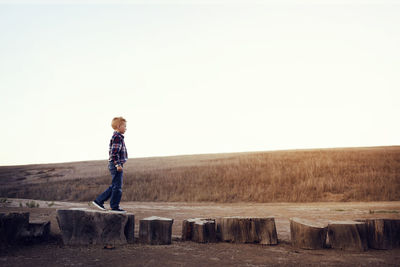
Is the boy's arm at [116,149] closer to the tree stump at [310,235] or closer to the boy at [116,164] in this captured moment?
the boy at [116,164]

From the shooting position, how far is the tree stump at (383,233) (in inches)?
221

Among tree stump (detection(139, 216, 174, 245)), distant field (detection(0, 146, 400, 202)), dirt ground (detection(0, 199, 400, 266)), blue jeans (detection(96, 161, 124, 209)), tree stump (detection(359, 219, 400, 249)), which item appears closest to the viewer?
dirt ground (detection(0, 199, 400, 266))

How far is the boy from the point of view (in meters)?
6.94

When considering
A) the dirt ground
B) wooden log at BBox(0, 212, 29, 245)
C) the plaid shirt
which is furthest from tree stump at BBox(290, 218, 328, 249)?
wooden log at BBox(0, 212, 29, 245)

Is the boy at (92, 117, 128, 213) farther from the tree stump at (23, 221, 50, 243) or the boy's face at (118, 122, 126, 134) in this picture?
the tree stump at (23, 221, 50, 243)

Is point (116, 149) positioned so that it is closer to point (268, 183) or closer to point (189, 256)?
point (189, 256)

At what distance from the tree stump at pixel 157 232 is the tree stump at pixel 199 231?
0.40 m

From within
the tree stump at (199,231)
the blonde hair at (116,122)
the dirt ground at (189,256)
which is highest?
the blonde hair at (116,122)

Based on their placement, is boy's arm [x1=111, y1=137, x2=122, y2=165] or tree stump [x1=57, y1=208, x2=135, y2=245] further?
boy's arm [x1=111, y1=137, x2=122, y2=165]

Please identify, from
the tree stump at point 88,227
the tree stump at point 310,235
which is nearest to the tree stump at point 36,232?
the tree stump at point 88,227

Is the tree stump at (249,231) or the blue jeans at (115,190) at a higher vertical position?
the blue jeans at (115,190)

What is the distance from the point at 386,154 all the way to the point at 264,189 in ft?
35.2

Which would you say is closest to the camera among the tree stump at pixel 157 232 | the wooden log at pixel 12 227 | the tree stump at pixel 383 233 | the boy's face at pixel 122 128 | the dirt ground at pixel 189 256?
the dirt ground at pixel 189 256

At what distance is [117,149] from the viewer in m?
7.07
